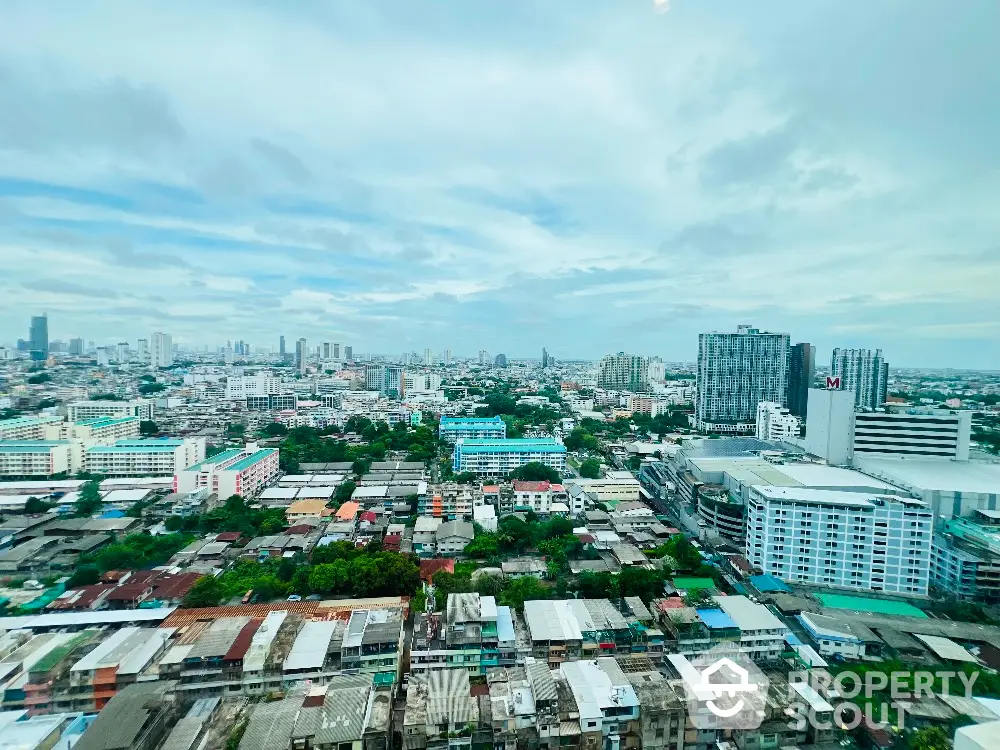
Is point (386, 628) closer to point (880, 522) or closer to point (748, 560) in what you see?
point (748, 560)

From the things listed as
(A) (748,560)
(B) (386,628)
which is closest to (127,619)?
(B) (386,628)

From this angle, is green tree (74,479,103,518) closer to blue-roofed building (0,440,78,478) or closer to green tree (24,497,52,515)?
green tree (24,497,52,515)

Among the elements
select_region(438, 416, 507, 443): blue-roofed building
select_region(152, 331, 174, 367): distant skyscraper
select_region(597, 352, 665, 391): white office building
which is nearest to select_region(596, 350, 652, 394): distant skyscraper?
select_region(597, 352, 665, 391): white office building

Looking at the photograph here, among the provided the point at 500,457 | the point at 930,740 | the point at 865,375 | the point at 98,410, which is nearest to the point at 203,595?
the point at 930,740

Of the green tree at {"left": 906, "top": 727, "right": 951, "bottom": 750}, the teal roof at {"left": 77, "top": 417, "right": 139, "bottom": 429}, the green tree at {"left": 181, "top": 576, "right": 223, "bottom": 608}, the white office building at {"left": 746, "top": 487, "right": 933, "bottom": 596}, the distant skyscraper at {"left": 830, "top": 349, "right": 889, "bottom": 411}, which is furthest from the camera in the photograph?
the distant skyscraper at {"left": 830, "top": 349, "right": 889, "bottom": 411}

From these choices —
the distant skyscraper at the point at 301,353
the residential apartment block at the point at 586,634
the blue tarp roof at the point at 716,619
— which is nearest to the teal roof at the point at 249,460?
the residential apartment block at the point at 586,634

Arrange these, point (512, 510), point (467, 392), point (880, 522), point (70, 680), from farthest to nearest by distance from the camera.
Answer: point (467, 392) < point (512, 510) < point (880, 522) < point (70, 680)
